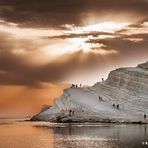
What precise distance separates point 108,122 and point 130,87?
22025mm

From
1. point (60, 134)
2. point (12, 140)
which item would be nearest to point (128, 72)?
point (60, 134)

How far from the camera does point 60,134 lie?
99250 millimetres

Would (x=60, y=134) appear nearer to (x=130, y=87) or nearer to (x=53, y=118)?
(x=53, y=118)

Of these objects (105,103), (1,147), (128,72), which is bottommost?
(1,147)

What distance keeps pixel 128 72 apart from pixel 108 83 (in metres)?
6.64

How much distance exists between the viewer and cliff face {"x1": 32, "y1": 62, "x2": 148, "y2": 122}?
140 m

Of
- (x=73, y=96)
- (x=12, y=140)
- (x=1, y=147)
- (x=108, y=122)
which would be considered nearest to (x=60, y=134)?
(x=12, y=140)

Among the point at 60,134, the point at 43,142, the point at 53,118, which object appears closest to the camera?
the point at 43,142

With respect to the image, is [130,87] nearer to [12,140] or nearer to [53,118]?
[53,118]

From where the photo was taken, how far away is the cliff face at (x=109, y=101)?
140 meters

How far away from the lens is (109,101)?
489 ft

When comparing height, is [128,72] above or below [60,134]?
above

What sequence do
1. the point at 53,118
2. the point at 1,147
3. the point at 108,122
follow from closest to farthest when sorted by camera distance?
the point at 1,147, the point at 108,122, the point at 53,118

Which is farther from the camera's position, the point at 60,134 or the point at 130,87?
the point at 130,87
